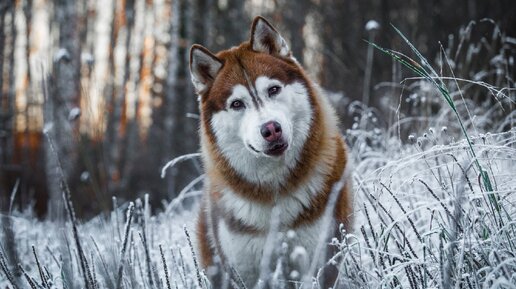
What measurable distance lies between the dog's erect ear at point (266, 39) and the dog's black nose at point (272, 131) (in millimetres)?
786

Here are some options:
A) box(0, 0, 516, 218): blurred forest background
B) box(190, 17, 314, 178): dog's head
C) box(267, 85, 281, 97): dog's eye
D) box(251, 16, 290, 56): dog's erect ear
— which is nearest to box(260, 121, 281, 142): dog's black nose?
box(190, 17, 314, 178): dog's head

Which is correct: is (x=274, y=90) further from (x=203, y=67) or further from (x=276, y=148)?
(x=203, y=67)

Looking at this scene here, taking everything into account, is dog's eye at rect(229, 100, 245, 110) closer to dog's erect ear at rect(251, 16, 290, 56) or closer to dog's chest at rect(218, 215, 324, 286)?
dog's erect ear at rect(251, 16, 290, 56)

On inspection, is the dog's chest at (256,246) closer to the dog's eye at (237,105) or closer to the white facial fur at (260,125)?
the white facial fur at (260,125)

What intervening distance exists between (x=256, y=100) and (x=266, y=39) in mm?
577

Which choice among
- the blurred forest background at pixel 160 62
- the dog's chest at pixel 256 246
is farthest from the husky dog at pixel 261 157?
the blurred forest background at pixel 160 62

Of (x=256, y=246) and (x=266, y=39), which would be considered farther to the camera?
(x=266, y=39)

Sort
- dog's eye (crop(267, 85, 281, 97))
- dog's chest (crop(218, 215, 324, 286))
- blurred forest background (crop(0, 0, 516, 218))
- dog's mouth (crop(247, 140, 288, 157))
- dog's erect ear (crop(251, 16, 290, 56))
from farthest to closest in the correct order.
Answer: blurred forest background (crop(0, 0, 516, 218)) → dog's erect ear (crop(251, 16, 290, 56)) → dog's eye (crop(267, 85, 281, 97)) → dog's mouth (crop(247, 140, 288, 157)) → dog's chest (crop(218, 215, 324, 286))

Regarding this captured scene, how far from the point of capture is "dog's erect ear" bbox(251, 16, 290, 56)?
11.1 feet

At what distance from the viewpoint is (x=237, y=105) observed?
10.8ft

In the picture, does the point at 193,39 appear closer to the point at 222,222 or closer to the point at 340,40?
the point at 340,40

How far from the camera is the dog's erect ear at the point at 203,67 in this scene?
346cm

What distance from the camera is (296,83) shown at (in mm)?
3279

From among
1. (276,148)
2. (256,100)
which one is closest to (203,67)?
(256,100)
